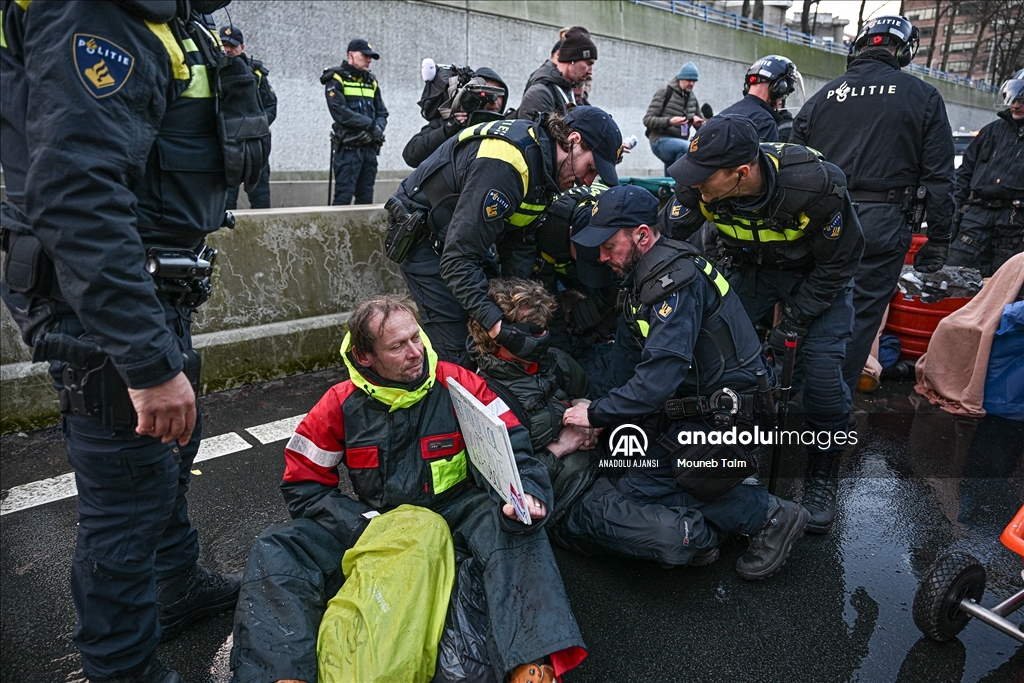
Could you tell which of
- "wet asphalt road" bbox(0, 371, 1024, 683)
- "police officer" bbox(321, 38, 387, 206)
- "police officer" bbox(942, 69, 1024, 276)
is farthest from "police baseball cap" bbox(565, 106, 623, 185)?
"police officer" bbox(321, 38, 387, 206)

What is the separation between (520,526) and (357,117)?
6603 mm

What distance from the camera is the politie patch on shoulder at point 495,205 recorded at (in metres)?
2.91

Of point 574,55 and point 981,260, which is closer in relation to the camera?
point 574,55

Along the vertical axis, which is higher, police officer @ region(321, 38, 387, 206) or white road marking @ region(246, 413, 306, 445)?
police officer @ region(321, 38, 387, 206)

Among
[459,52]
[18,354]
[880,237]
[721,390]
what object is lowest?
[18,354]

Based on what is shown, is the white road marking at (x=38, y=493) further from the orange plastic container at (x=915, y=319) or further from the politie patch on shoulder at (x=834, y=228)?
the orange plastic container at (x=915, y=319)

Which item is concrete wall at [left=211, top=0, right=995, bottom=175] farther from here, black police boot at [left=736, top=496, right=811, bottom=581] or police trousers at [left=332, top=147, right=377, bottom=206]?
black police boot at [left=736, top=496, right=811, bottom=581]

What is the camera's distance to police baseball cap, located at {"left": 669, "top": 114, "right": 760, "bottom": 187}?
2885 millimetres

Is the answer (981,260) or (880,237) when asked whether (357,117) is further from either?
(981,260)

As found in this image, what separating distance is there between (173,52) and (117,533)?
1.25 metres

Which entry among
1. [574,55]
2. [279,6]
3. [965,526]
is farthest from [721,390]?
[279,6]

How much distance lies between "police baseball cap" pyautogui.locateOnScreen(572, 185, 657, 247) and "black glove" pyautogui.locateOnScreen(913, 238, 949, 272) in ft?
7.69

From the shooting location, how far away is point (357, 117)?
7812 mm

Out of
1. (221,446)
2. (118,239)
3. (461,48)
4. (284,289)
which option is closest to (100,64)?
(118,239)
